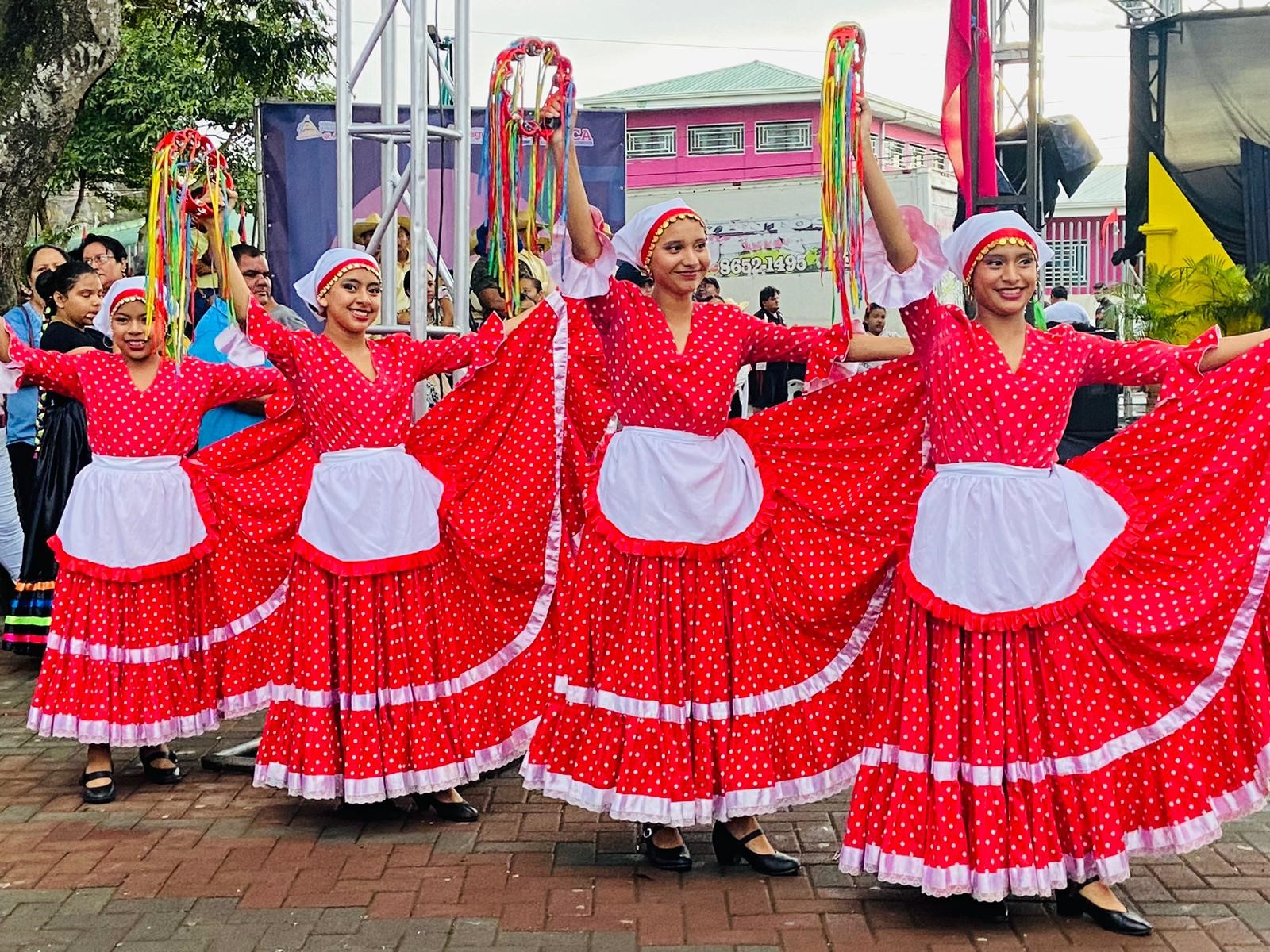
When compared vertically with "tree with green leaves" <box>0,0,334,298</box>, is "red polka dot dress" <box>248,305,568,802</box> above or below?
below

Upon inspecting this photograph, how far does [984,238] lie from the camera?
4.19 metres

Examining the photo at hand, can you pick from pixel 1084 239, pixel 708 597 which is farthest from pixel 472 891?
pixel 1084 239

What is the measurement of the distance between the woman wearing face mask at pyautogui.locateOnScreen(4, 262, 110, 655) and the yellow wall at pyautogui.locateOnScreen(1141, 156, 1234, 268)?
11.8 m

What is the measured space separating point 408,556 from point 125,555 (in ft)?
3.81

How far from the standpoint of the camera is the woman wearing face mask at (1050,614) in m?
4.02

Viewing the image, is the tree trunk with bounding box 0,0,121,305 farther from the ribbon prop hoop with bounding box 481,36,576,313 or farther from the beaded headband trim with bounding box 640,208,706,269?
the beaded headband trim with bounding box 640,208,706,269

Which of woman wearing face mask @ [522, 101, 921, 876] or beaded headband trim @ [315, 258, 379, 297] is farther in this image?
beaded headband trim @ [315, 258, 379, 297]

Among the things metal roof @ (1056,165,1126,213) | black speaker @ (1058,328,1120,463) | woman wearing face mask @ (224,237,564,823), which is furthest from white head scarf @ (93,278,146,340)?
metal roof @ (1056,165,1126,213)

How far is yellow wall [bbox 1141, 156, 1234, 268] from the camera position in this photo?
52.6 feet

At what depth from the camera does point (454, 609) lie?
5.22 meters

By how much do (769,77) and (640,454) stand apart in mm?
46124

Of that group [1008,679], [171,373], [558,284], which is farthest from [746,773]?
[171,373]

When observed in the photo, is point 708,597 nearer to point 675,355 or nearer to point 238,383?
point 675,355

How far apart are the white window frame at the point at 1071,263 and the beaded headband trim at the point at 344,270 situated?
110ft
